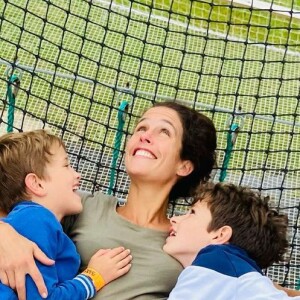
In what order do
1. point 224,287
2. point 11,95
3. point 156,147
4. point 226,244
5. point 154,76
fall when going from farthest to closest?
1. point 154,76
2. point 11,95
3. point 156,147
4. point 226,244
5. point 224,287

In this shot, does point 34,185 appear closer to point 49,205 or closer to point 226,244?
point 49,205

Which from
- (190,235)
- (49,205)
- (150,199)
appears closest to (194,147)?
(150,199)

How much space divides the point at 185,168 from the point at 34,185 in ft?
1.14

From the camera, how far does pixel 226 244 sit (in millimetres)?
1260

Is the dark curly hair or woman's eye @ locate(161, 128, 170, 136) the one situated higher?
woman's eye @ locate(161, 128, 170, 136)

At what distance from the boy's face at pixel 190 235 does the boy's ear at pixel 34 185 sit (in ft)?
0.82

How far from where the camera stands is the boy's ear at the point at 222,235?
4.16 feet

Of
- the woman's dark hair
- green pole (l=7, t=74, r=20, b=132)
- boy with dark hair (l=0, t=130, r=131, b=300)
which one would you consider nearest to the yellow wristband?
boy with dark hair (l=0, t=130, r=131, b=300)

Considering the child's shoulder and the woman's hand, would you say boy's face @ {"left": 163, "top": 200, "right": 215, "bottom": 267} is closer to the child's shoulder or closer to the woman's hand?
the child's shoulder

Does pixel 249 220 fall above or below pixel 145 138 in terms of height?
below

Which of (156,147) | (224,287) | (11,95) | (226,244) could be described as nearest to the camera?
(224,287)

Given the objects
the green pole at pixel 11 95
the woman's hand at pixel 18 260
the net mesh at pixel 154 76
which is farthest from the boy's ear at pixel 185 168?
the net mesh at pixel 154 76

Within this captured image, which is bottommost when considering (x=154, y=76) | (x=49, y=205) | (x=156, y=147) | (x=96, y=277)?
(x=96, y=277)

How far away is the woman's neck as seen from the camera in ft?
4.65
